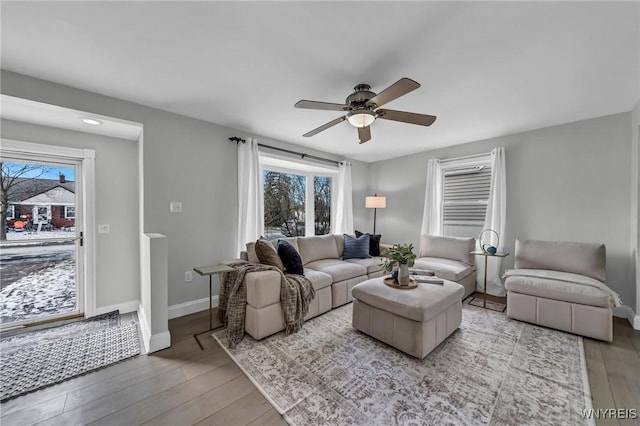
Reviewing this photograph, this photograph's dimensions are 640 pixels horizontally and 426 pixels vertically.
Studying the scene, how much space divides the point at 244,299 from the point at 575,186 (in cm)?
447

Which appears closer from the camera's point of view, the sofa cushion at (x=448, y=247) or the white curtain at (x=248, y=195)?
the white curtain at (x=248, y=195)

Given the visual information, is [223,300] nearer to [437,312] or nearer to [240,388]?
[240,388]

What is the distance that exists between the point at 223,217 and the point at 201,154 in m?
0.89

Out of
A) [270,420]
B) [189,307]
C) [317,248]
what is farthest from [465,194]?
[189,307]

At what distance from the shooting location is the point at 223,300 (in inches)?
111

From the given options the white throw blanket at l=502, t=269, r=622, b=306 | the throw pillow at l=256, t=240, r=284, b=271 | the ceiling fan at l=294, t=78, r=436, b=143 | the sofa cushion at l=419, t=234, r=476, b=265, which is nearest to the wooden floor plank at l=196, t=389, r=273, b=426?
the throw pillow at l=256, t=240, r=284, b=271

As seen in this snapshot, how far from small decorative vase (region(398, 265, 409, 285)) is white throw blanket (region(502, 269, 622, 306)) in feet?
5.10

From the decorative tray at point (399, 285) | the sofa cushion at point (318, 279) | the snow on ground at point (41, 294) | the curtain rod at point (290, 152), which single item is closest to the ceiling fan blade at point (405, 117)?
the decorative tray at point (399, 285)

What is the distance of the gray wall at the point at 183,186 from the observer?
2807mm

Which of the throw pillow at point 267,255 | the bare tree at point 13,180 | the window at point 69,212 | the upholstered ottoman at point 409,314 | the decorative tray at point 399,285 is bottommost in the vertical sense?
the upholstered ottoman at point 409,314

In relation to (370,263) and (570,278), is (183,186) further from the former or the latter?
(570,278)

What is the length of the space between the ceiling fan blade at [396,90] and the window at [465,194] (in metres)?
3.05

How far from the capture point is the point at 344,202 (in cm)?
509

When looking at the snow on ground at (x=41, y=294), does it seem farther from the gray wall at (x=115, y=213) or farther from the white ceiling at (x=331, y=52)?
the white ceiling at (x=331, y=52)
